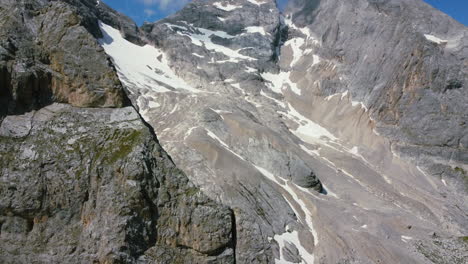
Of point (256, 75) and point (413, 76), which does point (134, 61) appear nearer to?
point (256, 75)

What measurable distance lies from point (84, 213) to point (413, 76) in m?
82.9

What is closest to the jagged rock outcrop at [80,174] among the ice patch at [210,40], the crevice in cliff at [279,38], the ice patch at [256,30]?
the ice patch at [210,40]

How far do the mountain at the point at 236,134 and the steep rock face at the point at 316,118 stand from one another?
32 cm

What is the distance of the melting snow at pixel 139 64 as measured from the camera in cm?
7806

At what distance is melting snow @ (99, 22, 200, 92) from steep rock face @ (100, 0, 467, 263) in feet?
2.04

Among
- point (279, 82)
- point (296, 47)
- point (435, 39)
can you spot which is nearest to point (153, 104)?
point (279, 82)

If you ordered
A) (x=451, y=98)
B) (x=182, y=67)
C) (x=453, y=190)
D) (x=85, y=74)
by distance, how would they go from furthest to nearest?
(x=182, y=67) → (x=451, y=98) → (x=453, y=190) → (x=85, y=74)

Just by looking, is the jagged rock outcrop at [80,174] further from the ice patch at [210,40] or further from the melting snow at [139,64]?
the ice patch at [210,40]

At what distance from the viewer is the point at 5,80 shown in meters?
11.7

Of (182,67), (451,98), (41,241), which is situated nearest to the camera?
(41,241)

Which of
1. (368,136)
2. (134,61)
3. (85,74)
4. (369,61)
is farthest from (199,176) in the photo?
(369,61)

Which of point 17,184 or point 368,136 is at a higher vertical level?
point 17,184

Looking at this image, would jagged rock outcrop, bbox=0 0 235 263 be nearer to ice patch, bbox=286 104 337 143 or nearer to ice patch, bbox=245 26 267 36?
ice patch, bbox=286 104 337 143

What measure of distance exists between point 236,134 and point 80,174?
42303 millimetres
